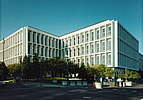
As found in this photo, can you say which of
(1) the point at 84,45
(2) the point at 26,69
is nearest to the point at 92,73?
(2) the point at 26,69

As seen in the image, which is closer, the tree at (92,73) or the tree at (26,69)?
the tree at (26,69)

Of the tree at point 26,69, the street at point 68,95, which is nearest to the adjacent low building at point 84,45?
the tree at point 26,69

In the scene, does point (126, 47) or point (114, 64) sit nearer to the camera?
point (114, 64)

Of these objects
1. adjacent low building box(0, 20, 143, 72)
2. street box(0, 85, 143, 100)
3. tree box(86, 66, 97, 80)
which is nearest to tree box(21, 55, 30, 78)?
adjacent low building box(0, 20, 143, 72)

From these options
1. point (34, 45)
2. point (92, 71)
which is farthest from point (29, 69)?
point (34, 45)

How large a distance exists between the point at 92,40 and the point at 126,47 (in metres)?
16.5

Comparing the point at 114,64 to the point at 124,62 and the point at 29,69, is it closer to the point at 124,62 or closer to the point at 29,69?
the point at 124,62

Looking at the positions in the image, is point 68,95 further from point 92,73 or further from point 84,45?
point 84,45

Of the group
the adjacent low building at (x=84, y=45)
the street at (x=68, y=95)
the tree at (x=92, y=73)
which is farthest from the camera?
the adjacent low building at (x=84, y=45)

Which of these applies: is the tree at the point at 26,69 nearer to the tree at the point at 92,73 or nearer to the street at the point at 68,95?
the tree at the point at 92,73

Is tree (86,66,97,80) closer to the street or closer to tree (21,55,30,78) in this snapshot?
tree (21,55,30,78)

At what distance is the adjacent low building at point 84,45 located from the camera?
5809 cm

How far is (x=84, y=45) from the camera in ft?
222

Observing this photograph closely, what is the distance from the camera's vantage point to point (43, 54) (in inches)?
2827
